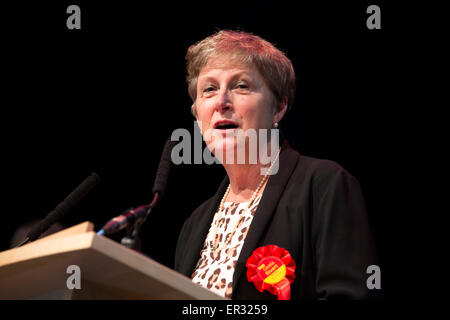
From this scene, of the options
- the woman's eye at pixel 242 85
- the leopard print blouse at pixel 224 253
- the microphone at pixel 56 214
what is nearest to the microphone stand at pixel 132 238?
the microphone at pixel 56 214

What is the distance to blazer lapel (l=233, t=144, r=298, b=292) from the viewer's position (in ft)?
5.54

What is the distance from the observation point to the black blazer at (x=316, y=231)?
1.52m

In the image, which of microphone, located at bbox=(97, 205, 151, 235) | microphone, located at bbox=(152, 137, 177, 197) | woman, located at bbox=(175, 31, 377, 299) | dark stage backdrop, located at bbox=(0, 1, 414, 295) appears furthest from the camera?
dark stage backdrop, located at bbox=(0, 1, 414, 295)

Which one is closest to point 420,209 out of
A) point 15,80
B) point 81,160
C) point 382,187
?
point 382,187

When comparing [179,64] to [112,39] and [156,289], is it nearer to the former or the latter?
[112,39]

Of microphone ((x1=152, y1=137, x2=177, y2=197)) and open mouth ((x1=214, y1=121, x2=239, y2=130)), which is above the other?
open mouth ((x1=214, y1=121, x2=239, y2=130))

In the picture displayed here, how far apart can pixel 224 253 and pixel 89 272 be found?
88cm

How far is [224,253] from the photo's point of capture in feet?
6.23

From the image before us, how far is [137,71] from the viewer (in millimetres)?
3326

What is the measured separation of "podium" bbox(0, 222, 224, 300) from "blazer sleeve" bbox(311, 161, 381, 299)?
0.55 m

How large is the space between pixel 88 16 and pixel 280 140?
1.70 meters

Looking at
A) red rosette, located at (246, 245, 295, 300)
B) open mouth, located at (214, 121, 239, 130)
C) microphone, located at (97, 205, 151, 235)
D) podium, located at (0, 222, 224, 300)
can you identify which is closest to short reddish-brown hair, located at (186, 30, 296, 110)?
open mouth, located at (214, 121, 239, 130)

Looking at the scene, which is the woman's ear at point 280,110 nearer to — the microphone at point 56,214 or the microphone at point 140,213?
the microphone at point 140,213

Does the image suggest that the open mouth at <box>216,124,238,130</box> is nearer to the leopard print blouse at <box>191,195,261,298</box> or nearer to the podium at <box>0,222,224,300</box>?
the leopard print blouse at <box>191,195,261,298</box>
